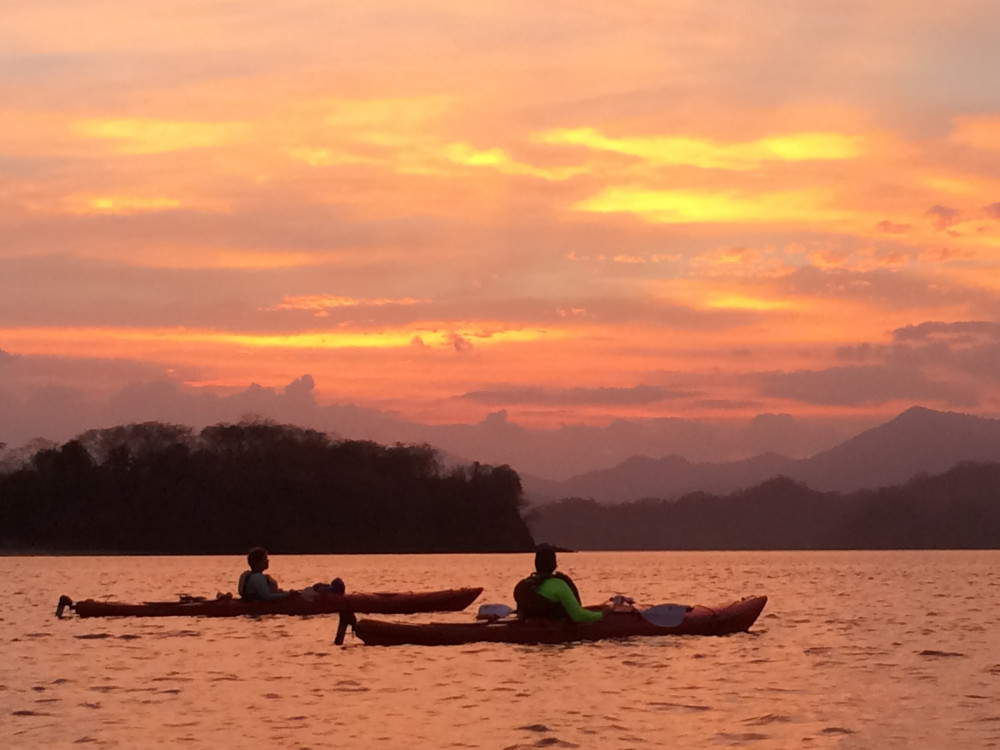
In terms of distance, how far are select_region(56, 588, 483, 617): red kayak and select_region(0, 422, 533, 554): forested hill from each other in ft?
348

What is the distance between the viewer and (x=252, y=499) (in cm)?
14612

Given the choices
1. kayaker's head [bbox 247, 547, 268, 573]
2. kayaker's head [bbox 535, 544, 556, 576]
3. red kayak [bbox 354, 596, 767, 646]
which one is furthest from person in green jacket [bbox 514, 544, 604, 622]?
kayaker's head [bbox 247, 547, 268, 573]

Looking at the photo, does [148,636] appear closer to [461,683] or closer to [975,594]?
[461,683]

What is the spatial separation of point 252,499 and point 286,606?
378ft

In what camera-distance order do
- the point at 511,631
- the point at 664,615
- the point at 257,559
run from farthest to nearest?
1. the point at 257,559
2. the point at 664,615
3. the point at 511,631

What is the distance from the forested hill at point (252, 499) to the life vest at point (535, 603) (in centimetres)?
11696

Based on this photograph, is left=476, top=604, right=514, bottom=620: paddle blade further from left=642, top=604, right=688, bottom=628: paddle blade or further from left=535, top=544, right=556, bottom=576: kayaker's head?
left=642, top=604, right=688, bottom=628: paddle blade

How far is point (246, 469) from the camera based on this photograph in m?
147

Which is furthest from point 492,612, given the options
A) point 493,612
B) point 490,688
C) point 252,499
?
point 252,499

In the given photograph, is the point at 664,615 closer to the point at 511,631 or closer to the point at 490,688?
the point at 511,631

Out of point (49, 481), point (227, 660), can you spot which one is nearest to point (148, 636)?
point (227, 660)

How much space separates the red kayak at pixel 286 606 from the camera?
1265 inches

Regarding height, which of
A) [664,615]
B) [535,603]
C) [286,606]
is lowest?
[286,606]

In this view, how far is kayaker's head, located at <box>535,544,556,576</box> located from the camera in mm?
24938
